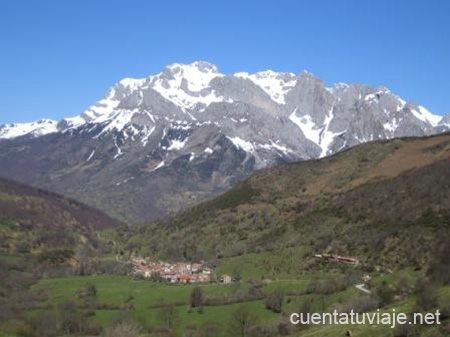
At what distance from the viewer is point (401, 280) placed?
10694cm

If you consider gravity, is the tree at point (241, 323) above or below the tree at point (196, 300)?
below

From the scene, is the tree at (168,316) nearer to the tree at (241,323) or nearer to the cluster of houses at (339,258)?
the tree at (241,323)

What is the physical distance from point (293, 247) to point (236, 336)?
87.4 meters

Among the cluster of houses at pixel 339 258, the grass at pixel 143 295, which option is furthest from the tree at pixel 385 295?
the cluster of houses at pixel 339 258

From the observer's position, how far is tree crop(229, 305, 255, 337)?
4166 inches

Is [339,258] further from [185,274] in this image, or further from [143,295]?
[143,295]

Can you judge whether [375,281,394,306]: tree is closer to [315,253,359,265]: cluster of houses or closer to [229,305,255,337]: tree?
[229,305,255,337]: tree

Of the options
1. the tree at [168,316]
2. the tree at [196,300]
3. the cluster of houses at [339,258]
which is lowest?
the tree at [168,316]

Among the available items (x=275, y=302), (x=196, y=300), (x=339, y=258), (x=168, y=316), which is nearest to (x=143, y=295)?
(x=196, y=300)

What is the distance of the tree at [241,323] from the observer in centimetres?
10582

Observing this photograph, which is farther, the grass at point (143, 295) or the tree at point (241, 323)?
the grass at point (143, 295)

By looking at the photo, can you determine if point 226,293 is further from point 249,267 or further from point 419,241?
point 419,241

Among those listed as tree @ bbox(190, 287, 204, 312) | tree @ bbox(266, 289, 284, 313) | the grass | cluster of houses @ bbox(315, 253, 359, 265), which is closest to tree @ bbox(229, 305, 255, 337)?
the grass

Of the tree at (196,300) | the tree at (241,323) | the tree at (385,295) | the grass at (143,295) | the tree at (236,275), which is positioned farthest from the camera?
the tree at (236,275)
